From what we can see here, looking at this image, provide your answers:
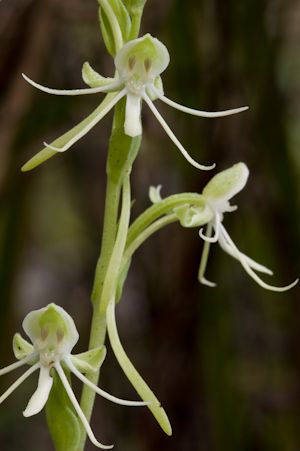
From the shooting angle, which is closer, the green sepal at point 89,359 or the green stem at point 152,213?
the green sepal at point 89,359

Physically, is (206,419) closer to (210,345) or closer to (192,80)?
(210,345)

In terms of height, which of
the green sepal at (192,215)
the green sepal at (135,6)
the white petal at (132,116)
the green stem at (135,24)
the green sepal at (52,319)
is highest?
the green sepal at (135,6)

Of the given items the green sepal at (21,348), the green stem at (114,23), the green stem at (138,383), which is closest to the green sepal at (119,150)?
the green stem at (114,23)

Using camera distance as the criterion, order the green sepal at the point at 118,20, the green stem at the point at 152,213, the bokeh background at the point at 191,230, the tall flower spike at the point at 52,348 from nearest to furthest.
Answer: the tall flower spike at the point at 52,348
the green sepal at the point at 118,20
the green stem at the point at 152,213
the bokeh background at the point at 191,230

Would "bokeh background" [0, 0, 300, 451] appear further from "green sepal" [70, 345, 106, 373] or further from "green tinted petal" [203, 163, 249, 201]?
"green sepal" [70, 345, 106, 373]

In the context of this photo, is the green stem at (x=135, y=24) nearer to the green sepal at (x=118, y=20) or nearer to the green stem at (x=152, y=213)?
the green sepal at (x=118, y=20)

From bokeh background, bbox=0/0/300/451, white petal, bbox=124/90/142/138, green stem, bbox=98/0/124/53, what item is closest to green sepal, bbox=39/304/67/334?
white petal, bbox=124/90/142/138
